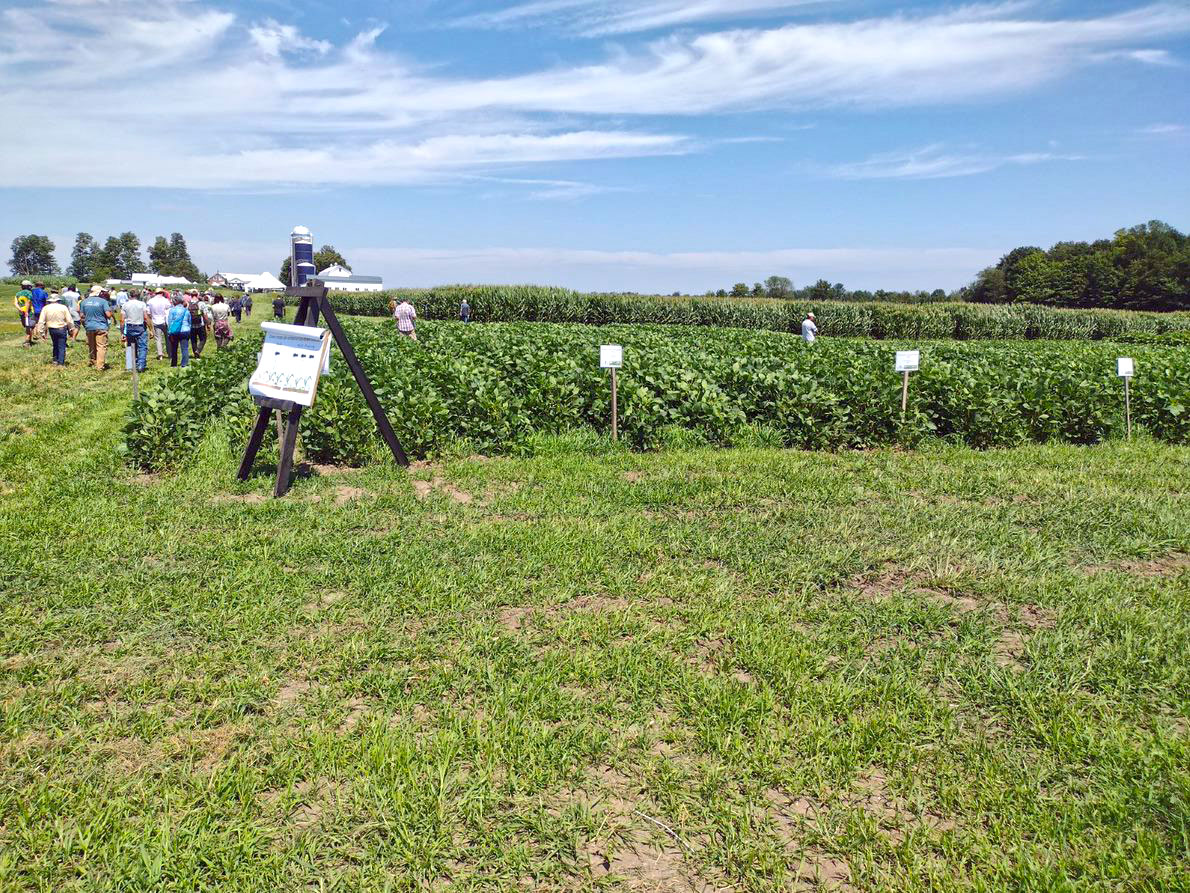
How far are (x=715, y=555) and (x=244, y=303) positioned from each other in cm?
4677

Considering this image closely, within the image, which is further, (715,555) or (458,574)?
(715,555)

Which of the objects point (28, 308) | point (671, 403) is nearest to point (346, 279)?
point (28, 308)

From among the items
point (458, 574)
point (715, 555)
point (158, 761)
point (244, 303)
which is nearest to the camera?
point (158, 761)

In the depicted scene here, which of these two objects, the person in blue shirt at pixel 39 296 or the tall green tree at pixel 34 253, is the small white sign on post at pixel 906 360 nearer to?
the person in blue shirt at pixel 39 296

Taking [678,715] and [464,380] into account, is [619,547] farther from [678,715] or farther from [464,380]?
[464,380]

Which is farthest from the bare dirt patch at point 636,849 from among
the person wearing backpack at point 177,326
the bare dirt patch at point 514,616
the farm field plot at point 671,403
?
the person wearing backpack at point 177,326

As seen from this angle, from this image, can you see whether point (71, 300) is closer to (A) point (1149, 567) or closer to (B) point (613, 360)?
(B) point (613, 360)

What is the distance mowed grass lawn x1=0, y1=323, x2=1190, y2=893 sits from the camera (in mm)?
2906

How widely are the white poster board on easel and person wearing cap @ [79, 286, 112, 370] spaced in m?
13.6

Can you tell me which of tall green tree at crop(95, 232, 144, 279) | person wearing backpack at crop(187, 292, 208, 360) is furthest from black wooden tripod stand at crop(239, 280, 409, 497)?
tall green tree at crop(95, 232, 144, 279)

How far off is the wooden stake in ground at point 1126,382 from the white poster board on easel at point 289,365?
1141 centimetres

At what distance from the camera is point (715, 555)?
19.7 feet

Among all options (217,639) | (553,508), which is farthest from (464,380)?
(217,639)

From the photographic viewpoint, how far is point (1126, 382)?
12023 mm
